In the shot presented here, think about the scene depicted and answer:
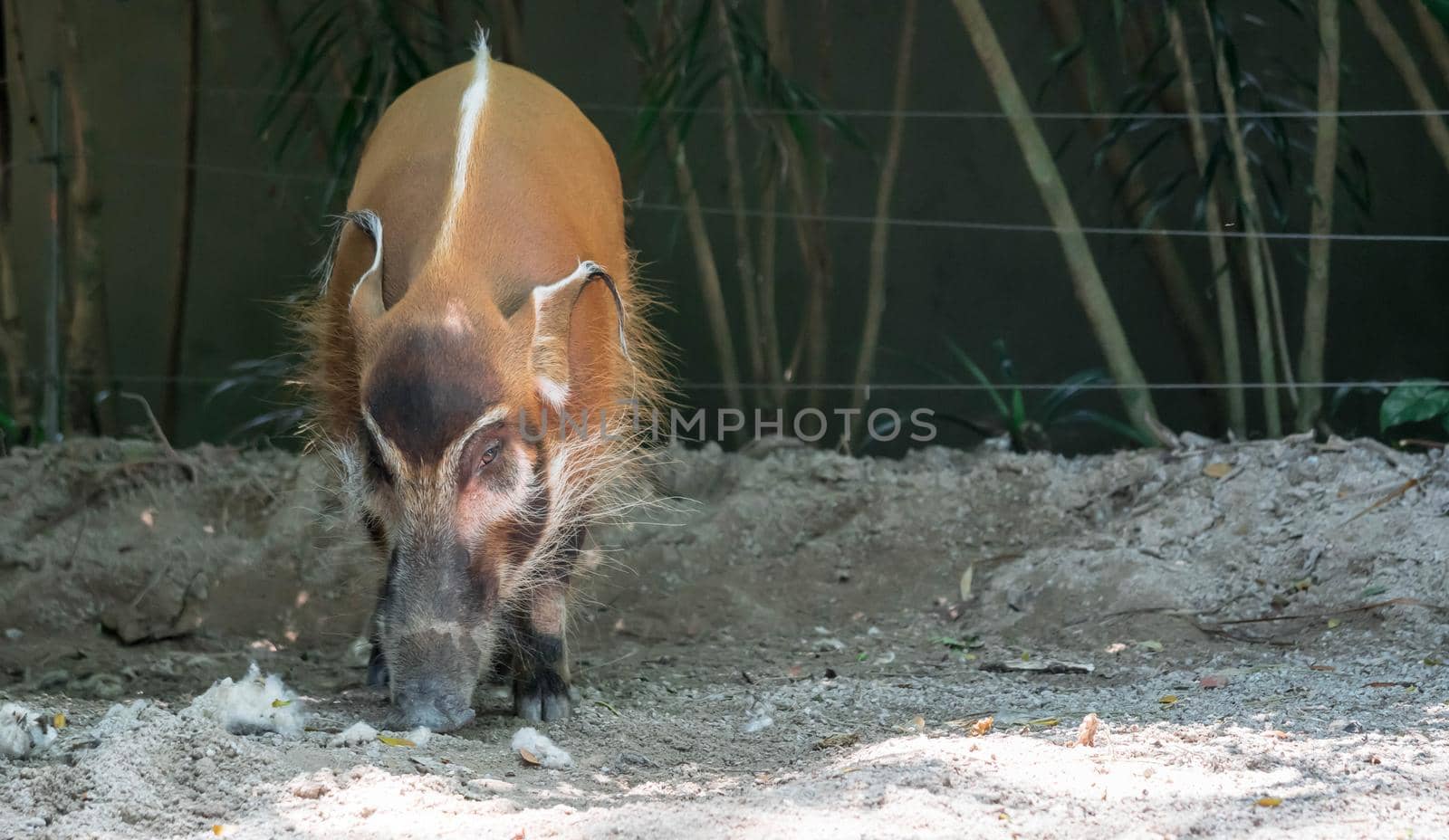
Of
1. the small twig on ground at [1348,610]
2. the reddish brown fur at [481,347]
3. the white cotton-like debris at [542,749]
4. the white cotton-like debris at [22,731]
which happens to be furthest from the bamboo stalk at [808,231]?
the white cotton-like debris at [22,731]

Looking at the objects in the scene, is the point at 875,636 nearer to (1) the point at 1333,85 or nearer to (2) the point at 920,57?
(1) the point at 1333,85

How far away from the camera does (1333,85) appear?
4.41m

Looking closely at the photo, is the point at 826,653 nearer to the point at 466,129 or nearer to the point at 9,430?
the point at 466,129

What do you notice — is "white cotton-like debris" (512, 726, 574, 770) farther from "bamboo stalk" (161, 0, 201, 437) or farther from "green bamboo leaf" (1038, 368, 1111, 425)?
"bamboo stalk" (161, 0, 201, 437)

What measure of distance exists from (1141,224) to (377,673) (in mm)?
3072

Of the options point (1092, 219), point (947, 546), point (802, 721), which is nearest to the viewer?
point (802, 721)

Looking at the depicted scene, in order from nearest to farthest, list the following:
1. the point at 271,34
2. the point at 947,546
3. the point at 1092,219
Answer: the point at 947,546 → the point at 271,34 → the point at 1092,219

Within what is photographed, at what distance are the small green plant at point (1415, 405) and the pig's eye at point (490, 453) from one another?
111 inches

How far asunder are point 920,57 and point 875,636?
10.1 ft

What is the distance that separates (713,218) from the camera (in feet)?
20.1

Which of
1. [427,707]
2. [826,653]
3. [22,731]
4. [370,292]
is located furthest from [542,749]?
[826,653]

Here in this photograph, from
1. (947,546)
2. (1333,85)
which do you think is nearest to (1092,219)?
(1333,85)

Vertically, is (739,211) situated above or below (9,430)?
above

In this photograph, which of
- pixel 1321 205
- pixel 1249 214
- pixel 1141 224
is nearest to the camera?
pixel 1249 214
